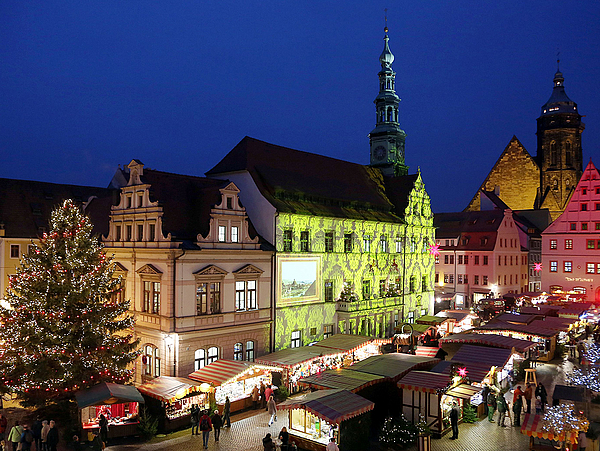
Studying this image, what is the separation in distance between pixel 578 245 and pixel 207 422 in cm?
5520

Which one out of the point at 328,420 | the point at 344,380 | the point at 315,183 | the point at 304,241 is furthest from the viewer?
the point at 315,183

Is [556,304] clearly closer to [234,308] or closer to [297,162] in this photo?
[297,162]

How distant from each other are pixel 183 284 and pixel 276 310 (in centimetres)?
822

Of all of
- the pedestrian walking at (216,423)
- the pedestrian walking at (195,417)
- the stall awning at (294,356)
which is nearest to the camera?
the pedestrian walking at (216,423)

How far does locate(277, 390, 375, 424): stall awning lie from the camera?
20094 millimetres

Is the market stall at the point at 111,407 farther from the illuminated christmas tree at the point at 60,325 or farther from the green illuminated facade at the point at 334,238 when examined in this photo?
the green illuminated facade at the point at 334,238

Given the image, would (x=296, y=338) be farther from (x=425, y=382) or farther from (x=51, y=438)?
(x=51, y=438)

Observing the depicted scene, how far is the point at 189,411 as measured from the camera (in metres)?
25.5

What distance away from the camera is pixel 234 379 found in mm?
27203

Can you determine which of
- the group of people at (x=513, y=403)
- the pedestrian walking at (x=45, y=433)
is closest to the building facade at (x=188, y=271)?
the pedestrian walking at (x=45, y=433)

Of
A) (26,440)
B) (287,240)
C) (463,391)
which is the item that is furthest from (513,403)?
(26,440)

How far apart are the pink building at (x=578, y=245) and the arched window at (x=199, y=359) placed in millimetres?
48657

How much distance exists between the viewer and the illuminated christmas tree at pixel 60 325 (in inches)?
969

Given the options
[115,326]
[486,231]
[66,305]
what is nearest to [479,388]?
[115,326]
